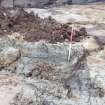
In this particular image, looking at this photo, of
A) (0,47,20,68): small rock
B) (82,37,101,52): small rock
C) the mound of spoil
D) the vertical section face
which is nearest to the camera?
(0,47,20,68): small rock

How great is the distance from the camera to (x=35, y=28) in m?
9.15

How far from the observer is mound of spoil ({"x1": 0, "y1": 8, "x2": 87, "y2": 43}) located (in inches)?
341

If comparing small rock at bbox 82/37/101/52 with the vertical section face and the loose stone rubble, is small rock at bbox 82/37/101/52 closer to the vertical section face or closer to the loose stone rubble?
the loose stone rubble

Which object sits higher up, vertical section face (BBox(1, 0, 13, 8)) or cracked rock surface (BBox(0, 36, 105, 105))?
vertical section face (BBox(1, 0, 13, 8))

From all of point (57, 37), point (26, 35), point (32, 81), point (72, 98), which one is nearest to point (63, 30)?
point (57, 37)

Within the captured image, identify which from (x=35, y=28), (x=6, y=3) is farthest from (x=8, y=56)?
(x=6, y=3)

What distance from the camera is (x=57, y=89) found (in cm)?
707

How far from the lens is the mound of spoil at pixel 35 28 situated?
8.67 meters

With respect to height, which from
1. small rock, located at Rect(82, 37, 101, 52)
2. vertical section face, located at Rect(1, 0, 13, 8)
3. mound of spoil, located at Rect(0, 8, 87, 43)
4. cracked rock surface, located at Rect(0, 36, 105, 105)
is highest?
vertical section face, located at Rect(1, 0, 13, 8)

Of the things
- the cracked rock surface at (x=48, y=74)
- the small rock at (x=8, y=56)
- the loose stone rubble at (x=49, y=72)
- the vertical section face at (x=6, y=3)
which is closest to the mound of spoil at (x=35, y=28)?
the loose stone rubble at (x=49, y=72)

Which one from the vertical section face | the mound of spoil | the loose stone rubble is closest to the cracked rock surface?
the loose stone rubble

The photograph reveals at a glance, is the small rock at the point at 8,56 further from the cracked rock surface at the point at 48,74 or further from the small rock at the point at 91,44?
the small rock at the point at 91,44

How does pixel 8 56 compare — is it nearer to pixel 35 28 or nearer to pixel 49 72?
pixel 49 72

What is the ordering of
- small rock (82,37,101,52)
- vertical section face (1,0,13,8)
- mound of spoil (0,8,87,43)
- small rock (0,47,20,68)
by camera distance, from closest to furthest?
small rock (0,47,20,68), small rock (82,37,101,52), mound of spoil (0,8,87,43), vertical section face (1,0,13,8)
